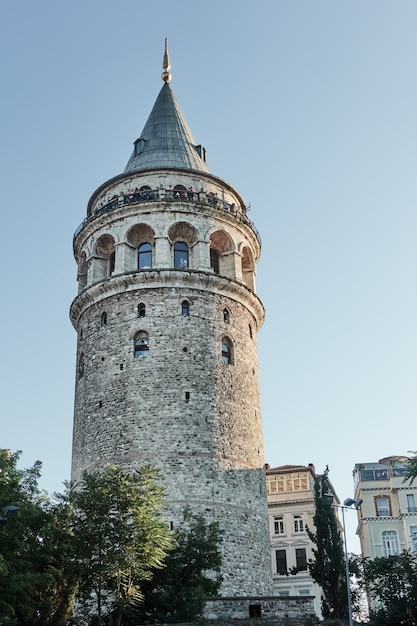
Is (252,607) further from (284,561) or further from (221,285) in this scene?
(284,561)

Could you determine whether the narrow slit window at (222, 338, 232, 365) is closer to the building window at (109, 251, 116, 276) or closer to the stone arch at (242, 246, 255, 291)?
the stone arch at (242, 246, 255, 291)

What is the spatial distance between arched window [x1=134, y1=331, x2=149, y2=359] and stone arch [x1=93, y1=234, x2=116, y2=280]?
13.9 feet

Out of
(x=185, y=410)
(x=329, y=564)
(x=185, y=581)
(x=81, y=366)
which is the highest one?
(x=81, y=366)

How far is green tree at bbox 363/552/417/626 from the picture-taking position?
26641 mm

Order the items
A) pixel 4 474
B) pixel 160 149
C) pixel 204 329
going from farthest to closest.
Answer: pixel 160 149, pixel 204 329, pixel 4 474

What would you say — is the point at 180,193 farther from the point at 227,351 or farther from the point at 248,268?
the point at 227,351

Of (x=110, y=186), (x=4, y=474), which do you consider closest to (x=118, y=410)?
(x=4, y=474)

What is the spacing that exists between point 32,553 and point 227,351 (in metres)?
14.6

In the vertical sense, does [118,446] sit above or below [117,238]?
below

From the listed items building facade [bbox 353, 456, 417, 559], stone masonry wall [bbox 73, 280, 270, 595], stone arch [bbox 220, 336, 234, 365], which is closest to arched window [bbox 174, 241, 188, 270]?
stone masonry wall [bbox 73, 280, 270, 595]

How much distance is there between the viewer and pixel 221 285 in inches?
1417

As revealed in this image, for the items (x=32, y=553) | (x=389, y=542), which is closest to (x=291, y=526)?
(x=389, y=542)

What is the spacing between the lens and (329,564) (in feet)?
106

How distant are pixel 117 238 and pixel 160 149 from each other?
5.83 metres
